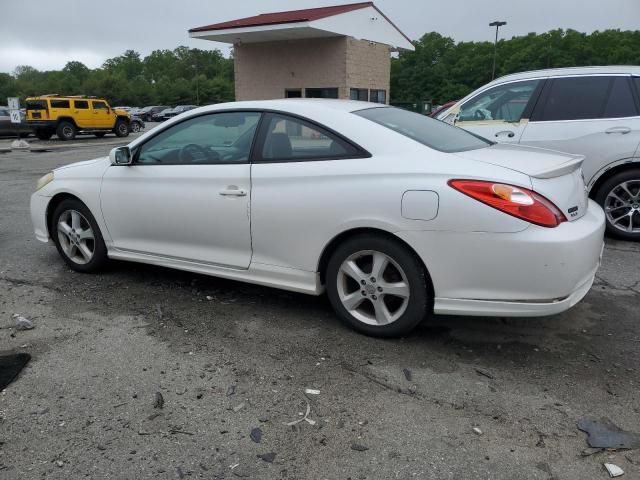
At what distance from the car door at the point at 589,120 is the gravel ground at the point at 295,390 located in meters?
1.83

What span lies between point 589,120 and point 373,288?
3.75 m

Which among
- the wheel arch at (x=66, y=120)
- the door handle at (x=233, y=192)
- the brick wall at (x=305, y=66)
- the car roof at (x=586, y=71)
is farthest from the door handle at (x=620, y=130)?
the wheel arch at (x=66, y=120)

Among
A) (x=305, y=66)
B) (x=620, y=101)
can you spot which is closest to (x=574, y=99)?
(x=620, y=101)

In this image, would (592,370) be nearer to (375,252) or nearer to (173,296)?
(375,252)

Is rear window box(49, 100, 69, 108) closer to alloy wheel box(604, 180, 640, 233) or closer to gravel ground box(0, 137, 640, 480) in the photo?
gravel ground box(0, 137, 640, 480)

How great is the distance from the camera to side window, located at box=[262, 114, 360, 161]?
3494mm

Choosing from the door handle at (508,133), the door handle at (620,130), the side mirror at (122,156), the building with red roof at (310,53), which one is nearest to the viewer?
the side mirror at (122,156)

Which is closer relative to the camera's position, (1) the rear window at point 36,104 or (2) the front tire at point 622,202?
(2) the front tire at point 622,202

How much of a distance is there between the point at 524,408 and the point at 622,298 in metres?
2.00

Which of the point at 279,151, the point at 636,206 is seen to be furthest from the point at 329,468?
the point at 636,206

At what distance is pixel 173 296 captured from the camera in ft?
14.2

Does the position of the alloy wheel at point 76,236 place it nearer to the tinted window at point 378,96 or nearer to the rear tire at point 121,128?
the tinted window at point 378,96

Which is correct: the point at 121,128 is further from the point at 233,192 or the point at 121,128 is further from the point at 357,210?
the point at 357,210

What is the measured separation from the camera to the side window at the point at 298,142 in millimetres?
3494
